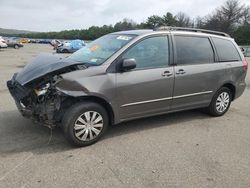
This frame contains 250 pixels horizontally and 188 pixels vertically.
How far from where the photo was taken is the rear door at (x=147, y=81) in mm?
4332

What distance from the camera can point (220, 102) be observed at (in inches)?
228

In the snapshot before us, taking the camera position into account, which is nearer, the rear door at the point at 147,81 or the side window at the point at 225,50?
the rear door at the point at 147,81

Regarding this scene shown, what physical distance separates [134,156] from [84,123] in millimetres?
892

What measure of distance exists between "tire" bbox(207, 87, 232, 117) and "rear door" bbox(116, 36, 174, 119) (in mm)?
1328

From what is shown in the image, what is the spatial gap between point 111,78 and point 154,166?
147 cm

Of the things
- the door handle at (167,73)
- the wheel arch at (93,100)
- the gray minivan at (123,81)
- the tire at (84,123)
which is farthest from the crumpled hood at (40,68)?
the door handle at (167,73)

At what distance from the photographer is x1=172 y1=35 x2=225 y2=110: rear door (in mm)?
4938

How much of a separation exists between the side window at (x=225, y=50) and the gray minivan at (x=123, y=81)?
24mm

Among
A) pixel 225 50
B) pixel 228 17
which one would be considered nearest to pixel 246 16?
pixel 228 17

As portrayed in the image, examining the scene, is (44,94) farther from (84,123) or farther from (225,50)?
(225,50)

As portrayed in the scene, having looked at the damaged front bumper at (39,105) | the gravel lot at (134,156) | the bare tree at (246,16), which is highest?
the bare tree at (246,16)

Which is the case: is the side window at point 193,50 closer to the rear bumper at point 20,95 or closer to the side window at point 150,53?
the side window at point 150,53

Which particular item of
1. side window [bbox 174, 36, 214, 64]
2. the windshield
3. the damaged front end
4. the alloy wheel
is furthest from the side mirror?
side window [bbox 174, 36, 214, 64]

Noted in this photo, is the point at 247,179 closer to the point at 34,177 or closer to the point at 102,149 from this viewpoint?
the point at 102,149
